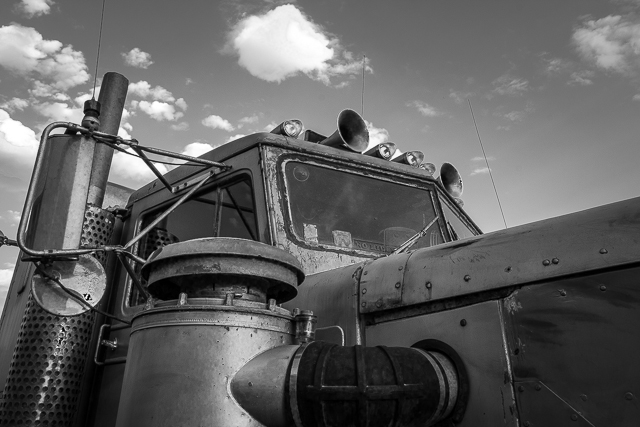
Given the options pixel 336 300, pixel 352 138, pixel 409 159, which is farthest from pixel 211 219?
pixel 409 159

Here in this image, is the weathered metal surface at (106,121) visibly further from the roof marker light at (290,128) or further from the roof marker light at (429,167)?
the roof marker light at (429,167)

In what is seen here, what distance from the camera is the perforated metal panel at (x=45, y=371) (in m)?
3.13

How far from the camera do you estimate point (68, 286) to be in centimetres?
215

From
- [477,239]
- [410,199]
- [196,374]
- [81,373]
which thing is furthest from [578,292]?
[81,373]

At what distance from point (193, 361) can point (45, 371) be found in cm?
188

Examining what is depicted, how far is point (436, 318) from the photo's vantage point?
1.92m

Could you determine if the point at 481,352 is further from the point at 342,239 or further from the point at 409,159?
the point at 409,159

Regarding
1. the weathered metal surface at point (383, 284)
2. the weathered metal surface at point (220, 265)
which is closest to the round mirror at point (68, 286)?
the weathered metal surface at point (220, 265)

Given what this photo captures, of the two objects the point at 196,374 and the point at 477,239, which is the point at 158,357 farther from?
the point at 477,239

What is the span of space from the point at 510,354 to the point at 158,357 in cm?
110

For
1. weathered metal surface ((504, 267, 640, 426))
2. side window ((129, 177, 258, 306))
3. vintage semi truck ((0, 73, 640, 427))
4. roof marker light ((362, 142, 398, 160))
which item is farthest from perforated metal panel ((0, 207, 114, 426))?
weathered metal surface ((504, 267, 640, 426))

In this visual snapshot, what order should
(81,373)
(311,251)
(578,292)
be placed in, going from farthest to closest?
(81,373), (311,251), (578,292)

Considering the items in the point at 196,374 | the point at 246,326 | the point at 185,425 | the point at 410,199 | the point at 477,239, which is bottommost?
the point at 185,425

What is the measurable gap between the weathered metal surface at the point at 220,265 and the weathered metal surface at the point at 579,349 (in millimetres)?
776
